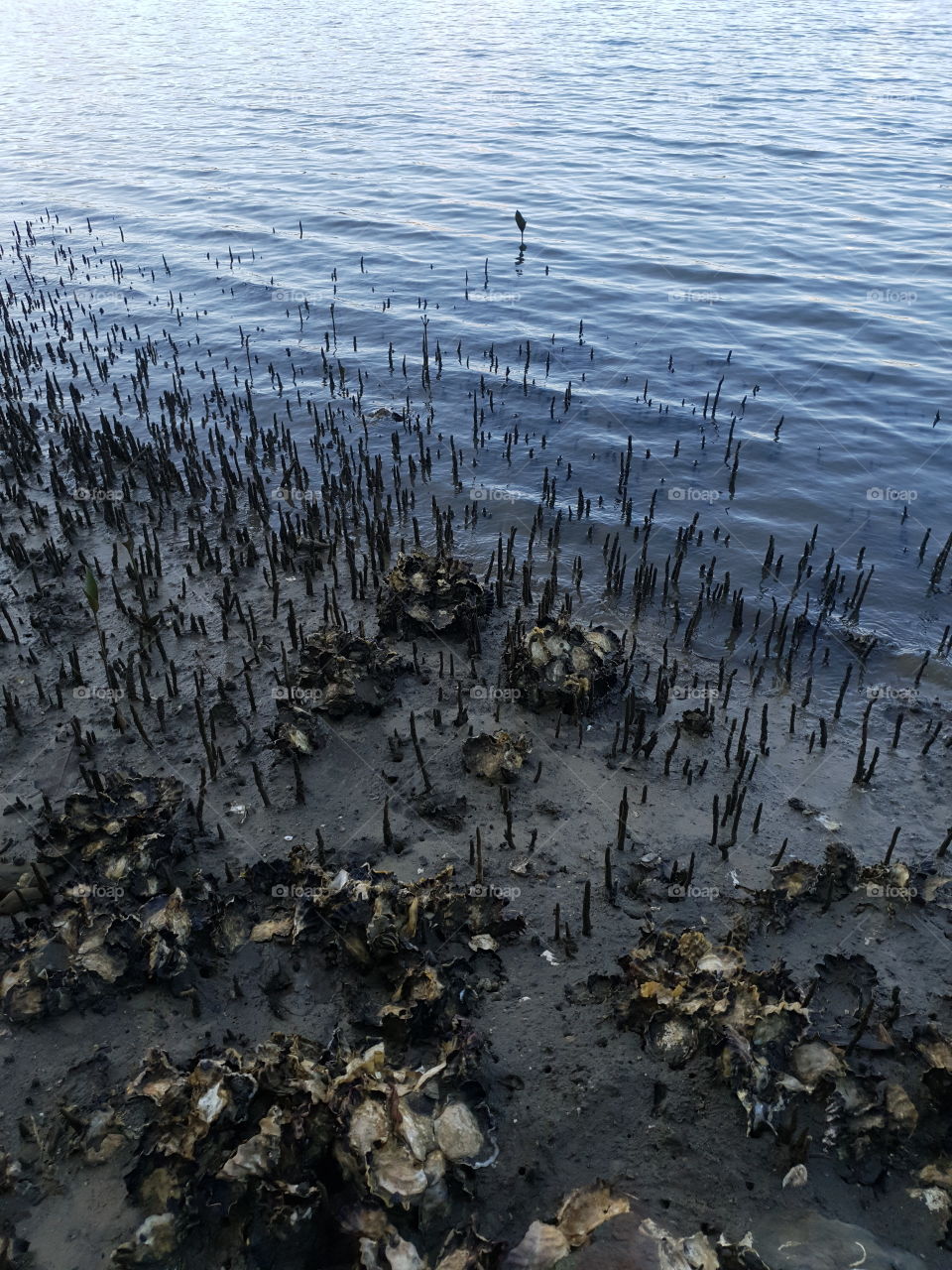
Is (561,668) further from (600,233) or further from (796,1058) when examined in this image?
(600,233)

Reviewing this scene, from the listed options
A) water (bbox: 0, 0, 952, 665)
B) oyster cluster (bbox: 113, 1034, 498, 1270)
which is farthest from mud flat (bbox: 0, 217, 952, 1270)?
water (bbox: 0, 0, 952, 665)

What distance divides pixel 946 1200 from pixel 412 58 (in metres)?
54.1

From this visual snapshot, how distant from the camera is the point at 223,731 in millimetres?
8250

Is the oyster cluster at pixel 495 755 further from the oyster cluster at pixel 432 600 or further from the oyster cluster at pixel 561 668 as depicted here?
the oyster cluster at pixel 432 600

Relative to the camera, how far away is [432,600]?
31.6 feet

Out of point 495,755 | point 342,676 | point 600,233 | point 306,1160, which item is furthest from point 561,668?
point 600,233

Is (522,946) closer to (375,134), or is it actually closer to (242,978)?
(242,978)

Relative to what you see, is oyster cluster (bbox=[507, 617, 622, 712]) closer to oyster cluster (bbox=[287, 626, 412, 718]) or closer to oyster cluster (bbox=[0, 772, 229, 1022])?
oyster cluster (bbox=[287, 626, 412, 718])

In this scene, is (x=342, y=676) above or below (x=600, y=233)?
below

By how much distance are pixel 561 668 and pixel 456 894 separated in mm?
2842

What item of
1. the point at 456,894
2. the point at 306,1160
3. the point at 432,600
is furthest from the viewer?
the point at 432,600

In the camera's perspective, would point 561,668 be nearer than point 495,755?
No

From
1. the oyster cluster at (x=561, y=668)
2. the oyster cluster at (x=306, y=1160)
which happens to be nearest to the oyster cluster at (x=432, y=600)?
the oyster cluster at (x=561, y=668)

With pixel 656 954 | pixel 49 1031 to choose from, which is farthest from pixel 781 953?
pixel 49 1031
